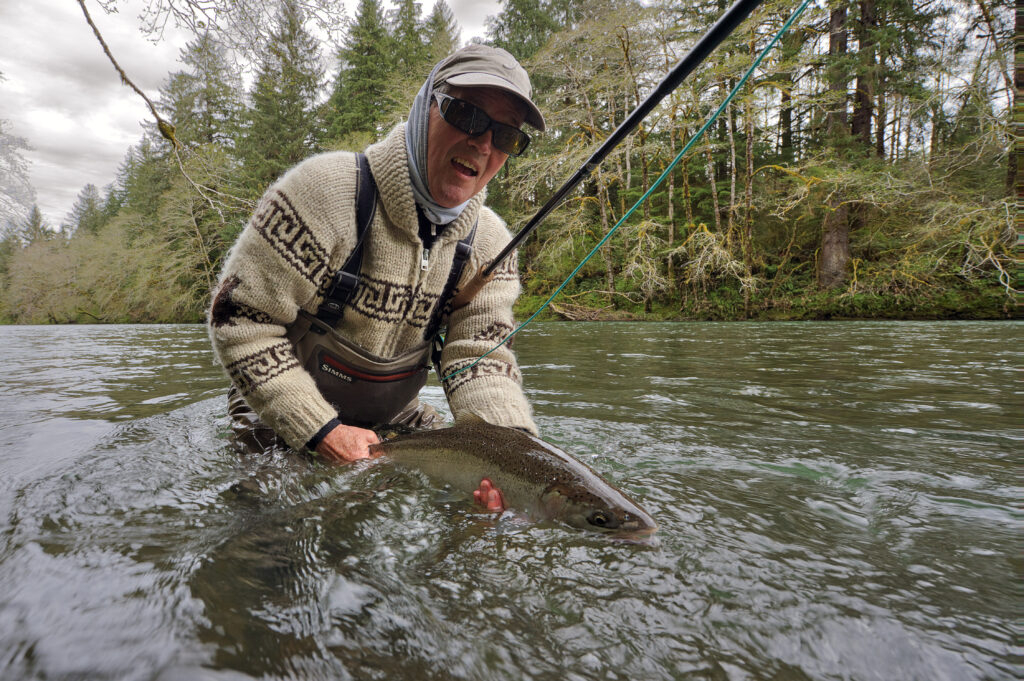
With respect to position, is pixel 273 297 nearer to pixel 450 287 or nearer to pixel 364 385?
pixel 364 385

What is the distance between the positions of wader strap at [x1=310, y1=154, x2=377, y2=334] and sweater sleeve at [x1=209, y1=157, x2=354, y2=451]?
0.30ft

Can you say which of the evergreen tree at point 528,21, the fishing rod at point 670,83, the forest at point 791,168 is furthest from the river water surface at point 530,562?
the evergreen tree at point 528,21

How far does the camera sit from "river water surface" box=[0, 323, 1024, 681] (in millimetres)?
1290

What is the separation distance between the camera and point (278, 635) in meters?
1.34

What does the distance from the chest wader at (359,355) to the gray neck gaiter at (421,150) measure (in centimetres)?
26

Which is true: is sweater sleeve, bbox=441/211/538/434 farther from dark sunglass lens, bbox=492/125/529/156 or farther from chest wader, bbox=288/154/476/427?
dark sunglass lens, bbox=492/125/529/156

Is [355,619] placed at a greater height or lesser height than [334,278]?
lesser

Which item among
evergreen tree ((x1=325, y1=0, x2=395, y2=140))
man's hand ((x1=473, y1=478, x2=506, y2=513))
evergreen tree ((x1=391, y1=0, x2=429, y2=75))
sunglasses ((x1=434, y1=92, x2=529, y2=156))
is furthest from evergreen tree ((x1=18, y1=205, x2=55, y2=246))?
man's hand ((x1=473, y1=478, x2=506, y2=513))

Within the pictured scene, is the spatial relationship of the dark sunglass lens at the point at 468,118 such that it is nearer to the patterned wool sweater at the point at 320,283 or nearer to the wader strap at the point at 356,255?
the patterned wool sweater at the point at 320,283

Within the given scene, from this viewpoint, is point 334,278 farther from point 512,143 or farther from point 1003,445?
point 1003,445

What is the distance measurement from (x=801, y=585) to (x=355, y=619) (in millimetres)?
1347

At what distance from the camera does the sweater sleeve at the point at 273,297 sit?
251 cm

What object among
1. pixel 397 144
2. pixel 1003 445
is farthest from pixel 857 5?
pixel 397 144

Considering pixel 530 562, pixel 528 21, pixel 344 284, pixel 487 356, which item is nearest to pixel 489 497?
pixel 530 562
